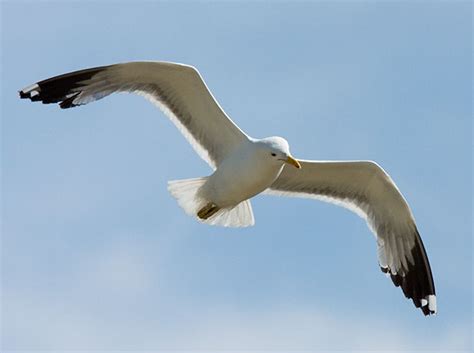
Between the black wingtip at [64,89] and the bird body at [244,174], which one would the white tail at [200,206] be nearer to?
the bird body at [244,174]

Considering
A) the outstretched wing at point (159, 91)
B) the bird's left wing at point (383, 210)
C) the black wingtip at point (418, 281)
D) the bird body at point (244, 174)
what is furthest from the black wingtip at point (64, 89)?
the black wingtip at point (418, 281)

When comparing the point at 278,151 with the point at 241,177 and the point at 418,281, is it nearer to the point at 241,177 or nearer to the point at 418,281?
the point at 241,177

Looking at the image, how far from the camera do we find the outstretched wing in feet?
33.7

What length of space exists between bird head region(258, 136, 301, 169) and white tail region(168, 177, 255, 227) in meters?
Result: 0.77

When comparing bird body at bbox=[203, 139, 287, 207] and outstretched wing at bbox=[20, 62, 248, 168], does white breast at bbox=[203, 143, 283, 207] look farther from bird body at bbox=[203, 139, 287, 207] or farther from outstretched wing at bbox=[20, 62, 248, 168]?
outstretched wing at bbox=[20, 62, 248, 168]

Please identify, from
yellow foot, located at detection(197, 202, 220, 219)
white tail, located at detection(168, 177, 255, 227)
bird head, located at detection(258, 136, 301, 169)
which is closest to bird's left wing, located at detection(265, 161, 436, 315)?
white tail, located at detection(168, 177, 255, 227)

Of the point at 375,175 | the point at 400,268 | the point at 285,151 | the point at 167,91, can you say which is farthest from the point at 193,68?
the point at 400,268

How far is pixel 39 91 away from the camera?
1035 centimetres

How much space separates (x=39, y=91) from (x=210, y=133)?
1461mm

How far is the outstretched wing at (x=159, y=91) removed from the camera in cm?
1027

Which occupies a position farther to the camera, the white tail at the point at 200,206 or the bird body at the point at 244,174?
the white tail at the point at 200,206

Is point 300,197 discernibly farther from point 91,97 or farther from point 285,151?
point 91,97

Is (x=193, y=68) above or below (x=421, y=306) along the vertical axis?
above

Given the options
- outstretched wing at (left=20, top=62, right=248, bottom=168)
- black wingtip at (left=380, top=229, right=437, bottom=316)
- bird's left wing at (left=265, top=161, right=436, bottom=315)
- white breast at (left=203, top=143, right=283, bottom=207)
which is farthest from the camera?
black wingtip at (left=380, top=229, right=437, bottom=316)
